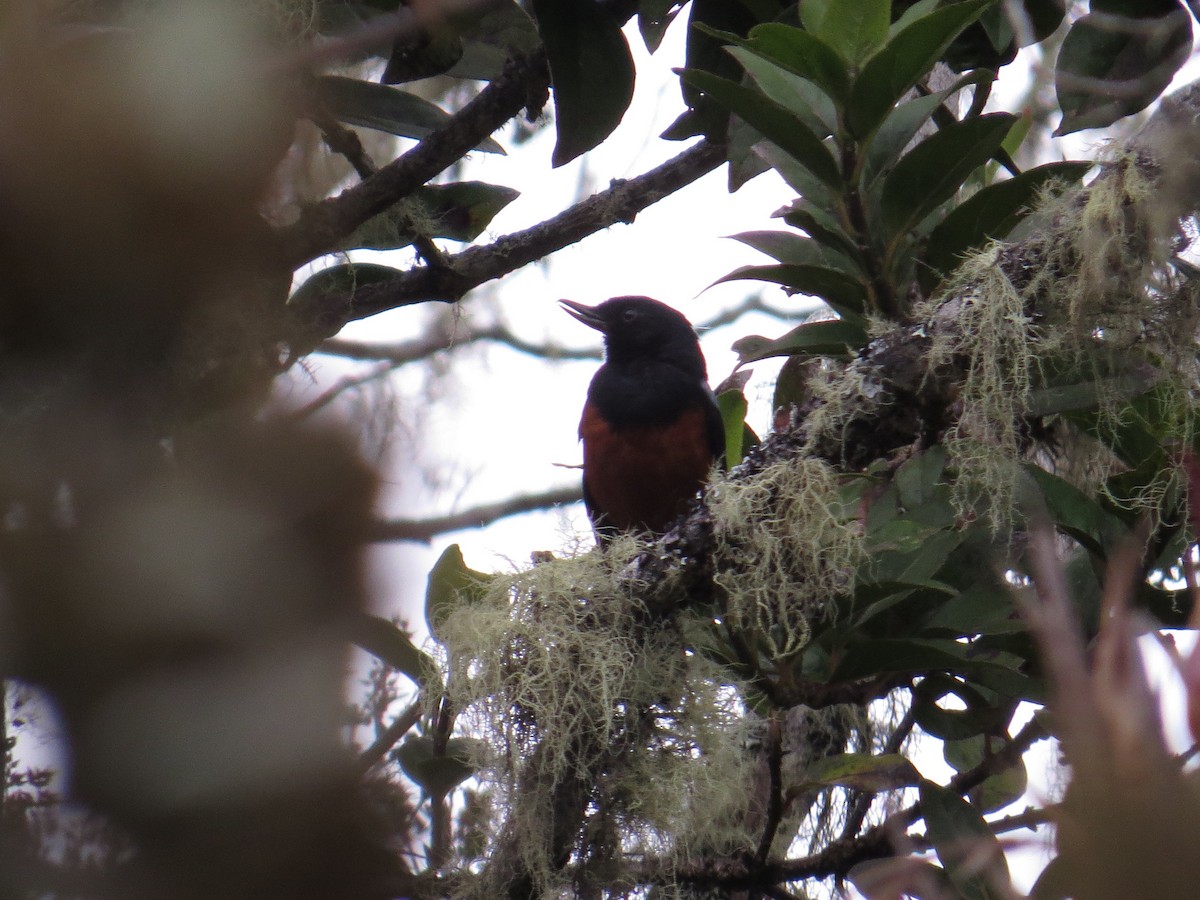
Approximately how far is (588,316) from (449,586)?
1.84m

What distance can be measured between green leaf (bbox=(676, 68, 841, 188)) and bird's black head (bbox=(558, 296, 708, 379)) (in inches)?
70.3

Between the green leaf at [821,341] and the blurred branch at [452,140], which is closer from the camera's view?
the blurred branch at [452,140]

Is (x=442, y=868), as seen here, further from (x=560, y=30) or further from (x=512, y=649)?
(x=560, y=30)

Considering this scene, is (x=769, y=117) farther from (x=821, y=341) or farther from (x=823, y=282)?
(x=821, y=341)

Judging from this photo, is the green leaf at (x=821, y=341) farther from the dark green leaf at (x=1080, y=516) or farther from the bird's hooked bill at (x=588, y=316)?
the bird's hooked bill at (x=588, y=316)

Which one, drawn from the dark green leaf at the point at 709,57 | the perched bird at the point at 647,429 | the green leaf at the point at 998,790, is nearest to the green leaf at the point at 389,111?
the dark green leaf at the point at 709,57

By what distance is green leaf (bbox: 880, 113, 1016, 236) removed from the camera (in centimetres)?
195

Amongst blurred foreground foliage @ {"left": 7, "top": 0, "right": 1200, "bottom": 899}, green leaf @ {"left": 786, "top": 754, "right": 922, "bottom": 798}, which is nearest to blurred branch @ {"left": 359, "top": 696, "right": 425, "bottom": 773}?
blurred foreground foliage @ {"left": 7, "top": 0, "right": 1200, "bottom": 899}

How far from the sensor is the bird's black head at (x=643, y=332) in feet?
12.4

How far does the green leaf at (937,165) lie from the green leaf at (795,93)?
0.49ft

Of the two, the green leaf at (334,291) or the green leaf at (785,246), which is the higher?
A: the green leaf at (785,246)

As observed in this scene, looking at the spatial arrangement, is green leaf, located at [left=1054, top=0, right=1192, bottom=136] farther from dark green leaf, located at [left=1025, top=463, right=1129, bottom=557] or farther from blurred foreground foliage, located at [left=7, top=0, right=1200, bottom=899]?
dark green leaf, located at [left=1025, top=463, right=1129, bottom=557]

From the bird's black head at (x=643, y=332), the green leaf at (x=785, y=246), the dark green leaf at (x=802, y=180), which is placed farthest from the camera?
the bird's black head at (x=643, y=332)

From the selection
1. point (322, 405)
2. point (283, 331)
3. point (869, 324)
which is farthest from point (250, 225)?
point (869, 324)
